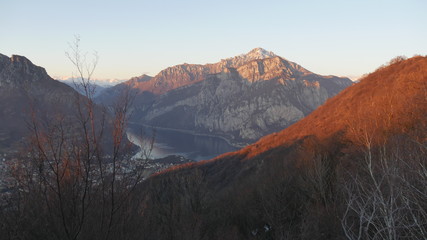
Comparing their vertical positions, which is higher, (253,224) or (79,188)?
(79,188)

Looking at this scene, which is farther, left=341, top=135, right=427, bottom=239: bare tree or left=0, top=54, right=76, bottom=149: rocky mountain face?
left=0, top=54, right=76, bottom=149: rocky mountain face

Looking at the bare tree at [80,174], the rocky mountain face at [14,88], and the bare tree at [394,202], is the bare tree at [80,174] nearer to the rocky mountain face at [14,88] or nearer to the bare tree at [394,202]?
the bare tree at [394,202]

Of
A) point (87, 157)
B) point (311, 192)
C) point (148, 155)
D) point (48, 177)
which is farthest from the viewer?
point (311, 192)

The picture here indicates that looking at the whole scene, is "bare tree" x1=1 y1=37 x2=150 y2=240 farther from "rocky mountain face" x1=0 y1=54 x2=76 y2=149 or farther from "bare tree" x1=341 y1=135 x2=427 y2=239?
"rocky mountain face" x1=0 y1=54 x2=76 y2=149

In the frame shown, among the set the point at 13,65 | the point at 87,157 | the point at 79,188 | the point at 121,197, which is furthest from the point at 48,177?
the point at 13,65

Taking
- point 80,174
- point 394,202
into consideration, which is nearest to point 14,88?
point 80,174

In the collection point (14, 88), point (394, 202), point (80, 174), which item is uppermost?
point (14, 88)

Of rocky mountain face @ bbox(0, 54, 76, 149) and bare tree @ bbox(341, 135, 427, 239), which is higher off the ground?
rocky mountain face @ bbox(0, 54, 76, 149)

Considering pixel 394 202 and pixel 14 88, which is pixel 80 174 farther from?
pixel 14 88

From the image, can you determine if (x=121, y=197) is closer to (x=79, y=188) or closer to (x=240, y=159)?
(x=79, y=188)

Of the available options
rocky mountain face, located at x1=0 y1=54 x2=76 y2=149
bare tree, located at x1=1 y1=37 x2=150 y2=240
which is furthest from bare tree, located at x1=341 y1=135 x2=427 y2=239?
rocky mountain face, located at x1=0 y1=54 x2=76 y2=149

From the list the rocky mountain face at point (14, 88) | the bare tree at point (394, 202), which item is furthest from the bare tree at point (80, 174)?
the rocky mountain face at point (14, 88)
